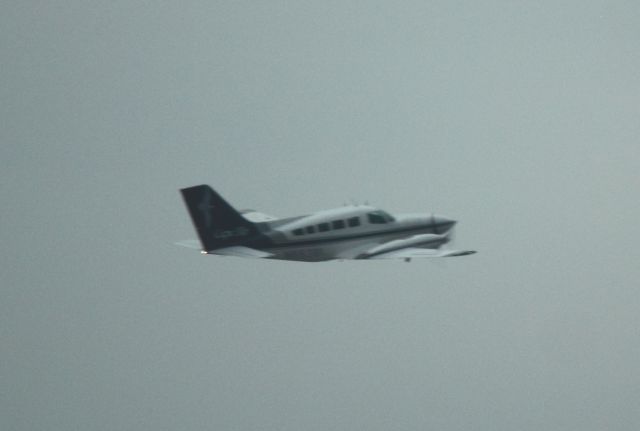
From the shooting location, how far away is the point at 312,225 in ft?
204

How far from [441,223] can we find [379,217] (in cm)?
451

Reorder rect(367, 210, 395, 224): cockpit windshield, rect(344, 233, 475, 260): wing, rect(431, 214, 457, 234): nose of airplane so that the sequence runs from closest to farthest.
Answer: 1. rect(344, 233, 475, 260): wing
2. rect(367, 210, 395, 224): cockpit windshield
3. rect(431, 214, 457, 234): nose of airplane

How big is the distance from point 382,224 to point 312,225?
5372 millimetres

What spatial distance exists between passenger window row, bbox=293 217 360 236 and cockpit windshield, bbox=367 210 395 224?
1.08 metres

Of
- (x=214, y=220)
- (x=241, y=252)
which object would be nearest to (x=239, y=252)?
(x=241, y=252)

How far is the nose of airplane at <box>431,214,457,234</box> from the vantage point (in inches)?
2635

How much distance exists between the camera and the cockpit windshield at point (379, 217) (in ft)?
213

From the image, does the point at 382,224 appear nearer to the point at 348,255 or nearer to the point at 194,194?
the point at 348,255

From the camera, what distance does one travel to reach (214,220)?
60188mm

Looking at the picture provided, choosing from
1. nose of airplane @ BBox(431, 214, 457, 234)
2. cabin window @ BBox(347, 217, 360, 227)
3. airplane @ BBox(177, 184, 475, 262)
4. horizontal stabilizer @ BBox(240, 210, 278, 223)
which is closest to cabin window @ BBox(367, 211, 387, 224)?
airplane @ BBox(177, 184, 475, 262)

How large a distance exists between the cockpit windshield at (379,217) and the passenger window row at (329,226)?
108cm

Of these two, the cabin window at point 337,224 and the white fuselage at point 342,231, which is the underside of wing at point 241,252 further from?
the cabin window at point 337,224

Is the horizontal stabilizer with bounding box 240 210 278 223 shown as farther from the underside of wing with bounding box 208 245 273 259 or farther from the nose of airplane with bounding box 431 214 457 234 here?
the nose of airplane with bounding box 431 214 457 234

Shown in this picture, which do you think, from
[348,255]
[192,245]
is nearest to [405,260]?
[348,255]
